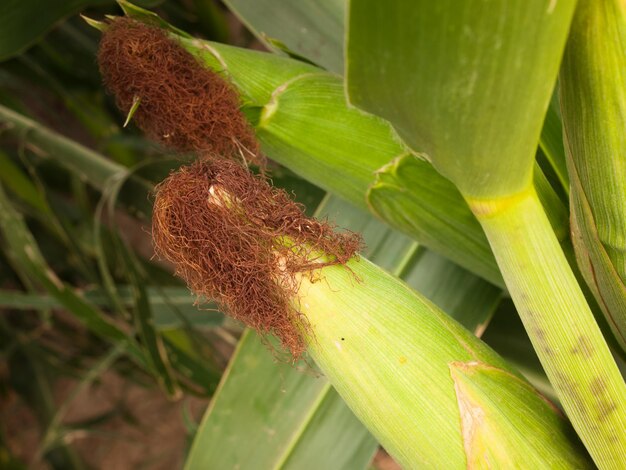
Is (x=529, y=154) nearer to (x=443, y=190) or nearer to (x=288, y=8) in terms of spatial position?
(x=443, y=190)

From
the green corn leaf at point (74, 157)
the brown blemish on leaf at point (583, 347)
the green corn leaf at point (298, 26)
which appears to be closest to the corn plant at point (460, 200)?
the brown blemish on leaf at point (583, 347)

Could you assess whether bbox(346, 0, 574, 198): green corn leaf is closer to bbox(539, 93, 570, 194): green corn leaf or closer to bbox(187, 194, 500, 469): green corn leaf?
bbox(539, 93, 570, 194): green corn leaf

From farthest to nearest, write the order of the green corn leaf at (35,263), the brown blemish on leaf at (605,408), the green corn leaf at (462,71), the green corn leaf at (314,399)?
the green corn leaf at (35,263) < the green corn leaf at (314,399) < the brown blemish on leaf at (605,408) < the green corn leaf at (462,71)

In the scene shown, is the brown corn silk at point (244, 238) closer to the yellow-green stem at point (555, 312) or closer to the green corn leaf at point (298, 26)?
the yellow-green stem at point (555, 312)

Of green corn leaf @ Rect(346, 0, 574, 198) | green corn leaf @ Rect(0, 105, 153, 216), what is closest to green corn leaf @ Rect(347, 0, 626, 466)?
green corn leaf @ Rect(346, 0, 574, 198)

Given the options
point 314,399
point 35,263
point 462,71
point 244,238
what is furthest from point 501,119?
point 35,263

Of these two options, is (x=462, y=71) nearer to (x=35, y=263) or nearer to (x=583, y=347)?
(x=583, y=347)
